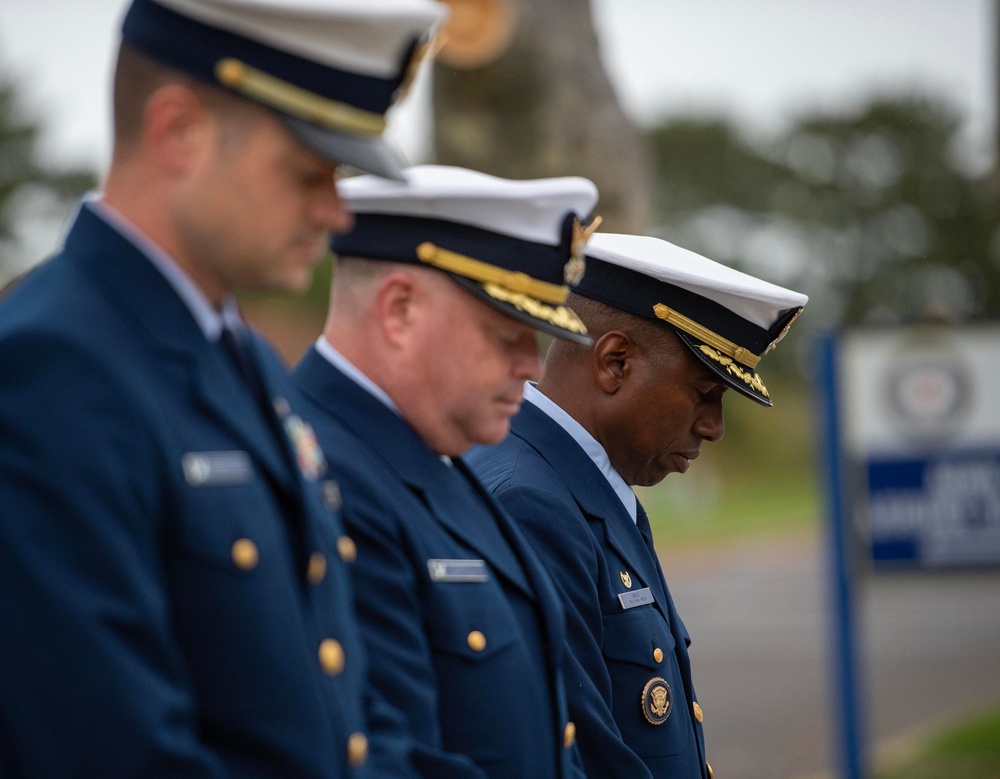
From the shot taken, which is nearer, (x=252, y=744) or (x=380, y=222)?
(x=252, y=744)

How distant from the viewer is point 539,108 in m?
7.55

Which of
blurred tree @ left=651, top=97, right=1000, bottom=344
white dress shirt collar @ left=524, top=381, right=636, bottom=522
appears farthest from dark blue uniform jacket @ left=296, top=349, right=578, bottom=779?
blurred tree @ left=651, top=97, right=1000, bottom=344

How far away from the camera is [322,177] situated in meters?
1.78

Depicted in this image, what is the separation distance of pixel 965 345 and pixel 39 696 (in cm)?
659

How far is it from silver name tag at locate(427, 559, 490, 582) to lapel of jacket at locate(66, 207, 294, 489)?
0.53 m

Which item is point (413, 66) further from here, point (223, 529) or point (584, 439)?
point (584, 439)

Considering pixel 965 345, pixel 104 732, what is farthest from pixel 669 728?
pixel 965 345

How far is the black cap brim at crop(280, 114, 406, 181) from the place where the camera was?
5.69ft

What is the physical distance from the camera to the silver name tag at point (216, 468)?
5.34ft

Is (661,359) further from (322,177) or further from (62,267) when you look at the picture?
(62,267)

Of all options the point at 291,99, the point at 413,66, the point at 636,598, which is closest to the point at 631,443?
the point at 636,598

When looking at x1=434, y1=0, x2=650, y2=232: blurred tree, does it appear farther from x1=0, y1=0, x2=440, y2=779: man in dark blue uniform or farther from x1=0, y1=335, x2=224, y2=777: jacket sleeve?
x1=0, y1=335, x2=224, y2=777: jacket sleeve

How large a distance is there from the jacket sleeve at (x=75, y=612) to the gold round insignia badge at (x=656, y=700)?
1.46 m

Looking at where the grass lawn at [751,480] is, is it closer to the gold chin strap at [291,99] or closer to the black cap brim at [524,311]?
the black cap brim at [524,311]
